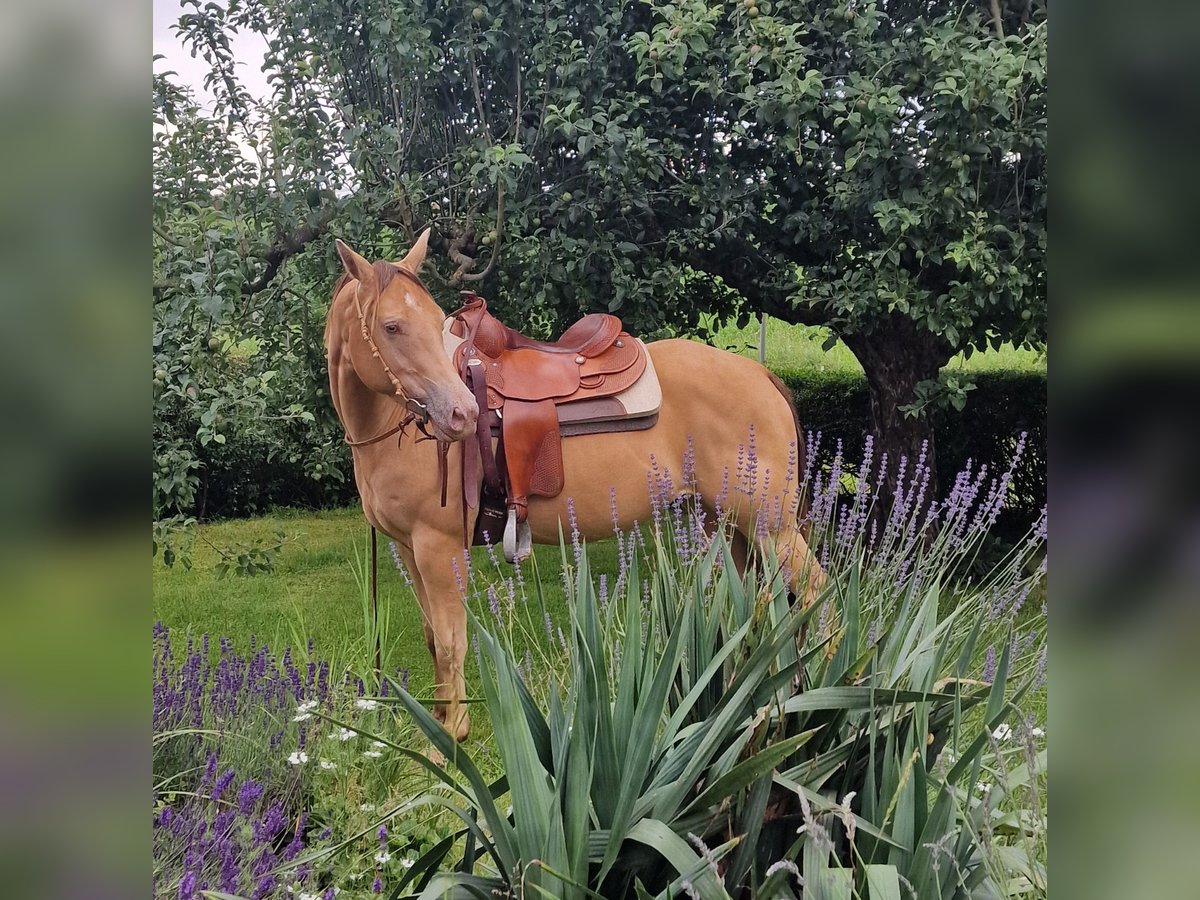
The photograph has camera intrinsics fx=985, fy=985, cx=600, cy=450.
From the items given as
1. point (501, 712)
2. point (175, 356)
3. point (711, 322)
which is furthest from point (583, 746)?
point (711, 322)

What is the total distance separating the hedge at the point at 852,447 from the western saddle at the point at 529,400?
1030 mm

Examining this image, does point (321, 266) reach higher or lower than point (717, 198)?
lower

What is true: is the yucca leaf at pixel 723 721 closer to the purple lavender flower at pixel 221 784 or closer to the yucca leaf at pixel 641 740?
the yucca leaf at pixel 641 740

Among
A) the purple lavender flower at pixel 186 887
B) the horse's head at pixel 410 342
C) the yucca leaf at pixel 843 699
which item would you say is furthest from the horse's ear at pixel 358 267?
the yucca leaf at pixel 843 699

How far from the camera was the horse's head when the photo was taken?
9.91ft

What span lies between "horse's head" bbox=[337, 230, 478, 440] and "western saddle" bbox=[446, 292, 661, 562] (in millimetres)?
319

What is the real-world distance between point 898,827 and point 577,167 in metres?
3.24

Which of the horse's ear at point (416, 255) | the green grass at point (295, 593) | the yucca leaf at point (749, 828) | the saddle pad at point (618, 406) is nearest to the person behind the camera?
the yucca leaf at point (749, 828)

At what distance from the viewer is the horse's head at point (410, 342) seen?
302cm

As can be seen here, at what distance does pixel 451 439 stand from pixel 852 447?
88.8 inches

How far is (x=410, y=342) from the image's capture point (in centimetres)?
303
